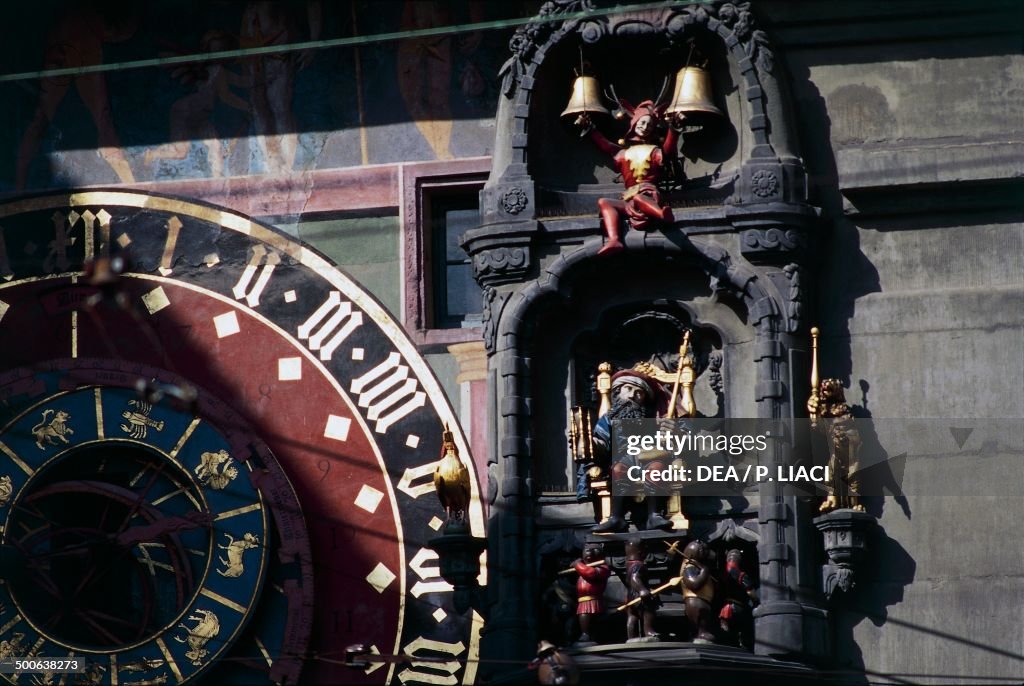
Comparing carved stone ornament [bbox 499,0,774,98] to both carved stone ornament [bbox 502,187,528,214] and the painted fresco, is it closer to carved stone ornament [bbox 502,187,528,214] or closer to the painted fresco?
the painted fresco

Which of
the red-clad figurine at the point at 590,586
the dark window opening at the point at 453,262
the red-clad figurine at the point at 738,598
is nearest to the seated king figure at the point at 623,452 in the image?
the red-clad figurine at the point at 590,586

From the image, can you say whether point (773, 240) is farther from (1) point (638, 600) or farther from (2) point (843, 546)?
(1) point (638, 600)

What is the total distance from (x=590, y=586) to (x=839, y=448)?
1.75m

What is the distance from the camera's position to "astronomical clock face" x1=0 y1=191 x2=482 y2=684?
1959 cm

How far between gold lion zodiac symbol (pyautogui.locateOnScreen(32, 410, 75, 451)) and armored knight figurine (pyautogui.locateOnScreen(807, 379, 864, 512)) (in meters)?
4.92

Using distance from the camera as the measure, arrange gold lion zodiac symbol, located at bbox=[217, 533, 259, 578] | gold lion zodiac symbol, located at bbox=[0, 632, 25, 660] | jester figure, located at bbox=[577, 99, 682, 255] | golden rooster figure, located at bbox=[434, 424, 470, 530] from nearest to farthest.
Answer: golden rooster figure, located at bbox=[434, 424, 470, 530], jester figure, located at bbox=[577, 99, 682, 255], gold lion zodiac symbol, located at bbox=[217, 533, 259, 578], gold lion zodiac symbol, located at bbox=[0, 632, 25, 660]

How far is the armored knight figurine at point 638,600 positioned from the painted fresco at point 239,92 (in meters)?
3.13

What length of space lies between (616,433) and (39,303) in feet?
13.8

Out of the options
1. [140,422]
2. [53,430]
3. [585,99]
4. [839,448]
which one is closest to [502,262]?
[585,99]

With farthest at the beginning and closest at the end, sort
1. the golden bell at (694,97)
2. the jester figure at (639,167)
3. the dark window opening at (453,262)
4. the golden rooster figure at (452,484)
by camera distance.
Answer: the dark window opening at (453,262)
the golden bell at (694,97)
the jester figure at (639,167)
the golden rooster figure at (452,484)

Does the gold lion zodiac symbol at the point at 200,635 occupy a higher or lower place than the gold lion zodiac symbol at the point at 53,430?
lower

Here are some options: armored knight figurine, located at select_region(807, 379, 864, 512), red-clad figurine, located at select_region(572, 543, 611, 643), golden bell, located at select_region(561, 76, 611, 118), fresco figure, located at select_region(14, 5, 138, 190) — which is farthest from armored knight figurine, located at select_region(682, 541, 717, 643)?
fresco figure, located at select_region(14, 5, 138, 190)

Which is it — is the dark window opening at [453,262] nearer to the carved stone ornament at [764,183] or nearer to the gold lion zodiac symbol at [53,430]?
the carved stone ornament at [764,183]

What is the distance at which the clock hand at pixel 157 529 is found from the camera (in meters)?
19.9
